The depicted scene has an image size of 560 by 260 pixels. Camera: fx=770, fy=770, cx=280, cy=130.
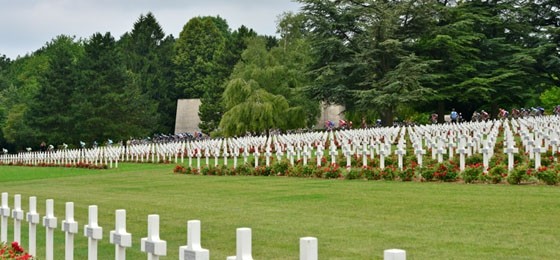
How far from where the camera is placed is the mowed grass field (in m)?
8.67

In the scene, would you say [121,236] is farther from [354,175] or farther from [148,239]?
[354,175]

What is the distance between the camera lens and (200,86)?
78.1 meters

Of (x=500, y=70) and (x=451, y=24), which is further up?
(x=451, y=24)

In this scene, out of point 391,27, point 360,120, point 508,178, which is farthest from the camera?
point 360,120

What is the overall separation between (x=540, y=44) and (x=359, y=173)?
31664mm

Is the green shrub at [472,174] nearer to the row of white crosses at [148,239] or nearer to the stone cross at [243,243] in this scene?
the row of white crosses at [148,239]

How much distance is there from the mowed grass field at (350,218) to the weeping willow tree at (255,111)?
88.7 feet

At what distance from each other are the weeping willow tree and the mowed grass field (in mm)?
27039

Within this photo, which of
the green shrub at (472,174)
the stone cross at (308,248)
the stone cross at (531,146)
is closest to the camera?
the stone cross at (308,248)

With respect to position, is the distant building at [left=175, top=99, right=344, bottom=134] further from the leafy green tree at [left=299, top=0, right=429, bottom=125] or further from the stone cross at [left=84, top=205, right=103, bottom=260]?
the stone cross at [left=84, top=205, right=103, bottom=260]

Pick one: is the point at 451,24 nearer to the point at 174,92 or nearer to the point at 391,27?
the point at 391,27

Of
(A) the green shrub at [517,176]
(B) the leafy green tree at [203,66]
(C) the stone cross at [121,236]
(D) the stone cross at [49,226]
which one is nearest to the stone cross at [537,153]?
(A) the green shrub at [517,176]

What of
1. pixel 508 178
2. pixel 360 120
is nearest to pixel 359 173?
pixel 508 178

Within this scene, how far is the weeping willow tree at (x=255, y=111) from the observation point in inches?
1791
